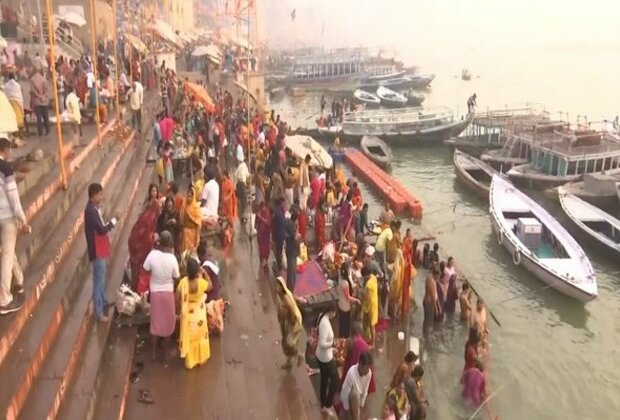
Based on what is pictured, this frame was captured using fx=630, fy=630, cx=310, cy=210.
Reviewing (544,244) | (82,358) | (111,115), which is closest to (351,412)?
(82,358)

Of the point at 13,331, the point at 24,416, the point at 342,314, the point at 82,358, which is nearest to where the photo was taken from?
the point at 24,416

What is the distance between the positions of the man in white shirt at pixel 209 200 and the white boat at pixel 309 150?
22.9ft

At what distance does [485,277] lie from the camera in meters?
15.4

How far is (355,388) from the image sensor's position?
7.06 metres

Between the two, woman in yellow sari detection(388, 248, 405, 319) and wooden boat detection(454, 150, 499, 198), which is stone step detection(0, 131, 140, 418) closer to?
woman in yellow sari detection(388, 248, 405, 319)

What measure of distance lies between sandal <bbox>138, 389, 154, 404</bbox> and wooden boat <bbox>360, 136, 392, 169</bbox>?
68.6 ft

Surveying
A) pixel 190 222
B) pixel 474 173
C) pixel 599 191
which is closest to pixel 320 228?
pixel 190 222

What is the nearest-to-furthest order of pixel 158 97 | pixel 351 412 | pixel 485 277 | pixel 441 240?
pixel 351 412
pixel 485 277
pixel 441 240
pixel 158 97

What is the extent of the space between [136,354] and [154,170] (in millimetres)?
7261

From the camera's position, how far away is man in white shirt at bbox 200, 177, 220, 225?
33.8 ft

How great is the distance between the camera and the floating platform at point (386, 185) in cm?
1859

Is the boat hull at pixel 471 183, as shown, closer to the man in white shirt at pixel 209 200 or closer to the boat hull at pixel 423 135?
the boat hull at pixel 423 135

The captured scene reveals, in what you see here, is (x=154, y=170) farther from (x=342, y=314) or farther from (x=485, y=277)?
(x=485, y=277)

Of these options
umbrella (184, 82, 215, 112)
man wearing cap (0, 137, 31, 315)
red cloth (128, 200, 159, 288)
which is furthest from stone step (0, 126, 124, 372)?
umbrella (184, 82, 215, 112)
